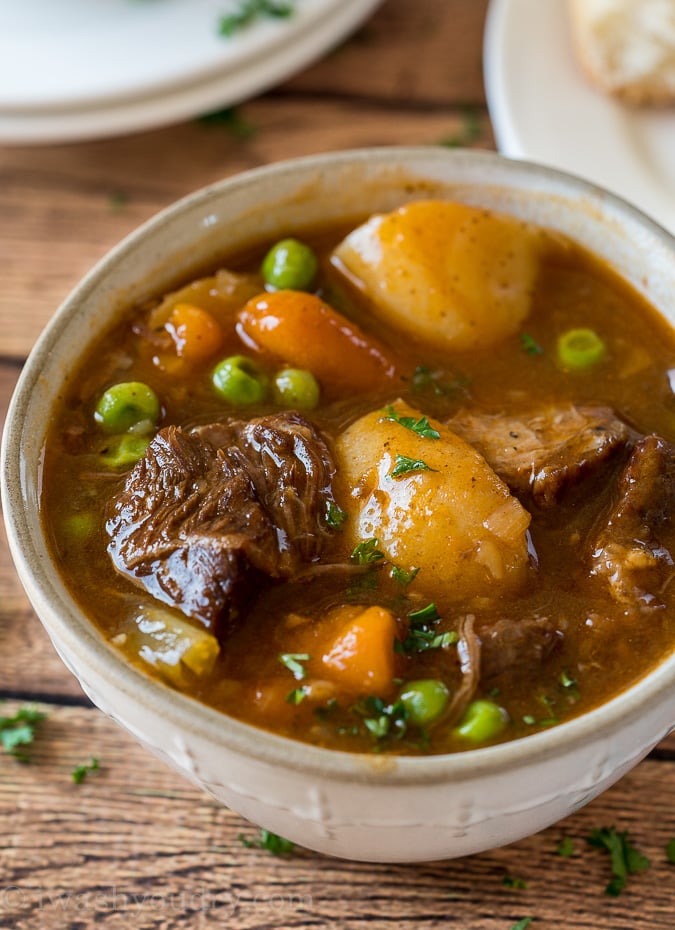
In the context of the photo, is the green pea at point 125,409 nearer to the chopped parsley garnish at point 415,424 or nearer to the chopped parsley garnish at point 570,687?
the chopped parsley garnish at point 415,424

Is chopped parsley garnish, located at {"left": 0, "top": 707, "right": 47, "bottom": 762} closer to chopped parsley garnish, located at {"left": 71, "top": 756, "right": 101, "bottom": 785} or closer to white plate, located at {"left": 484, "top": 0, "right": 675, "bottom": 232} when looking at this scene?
chopped parsley garnish, located at {"left": 71, "top": 756, "right": 101, "bottom": 785}

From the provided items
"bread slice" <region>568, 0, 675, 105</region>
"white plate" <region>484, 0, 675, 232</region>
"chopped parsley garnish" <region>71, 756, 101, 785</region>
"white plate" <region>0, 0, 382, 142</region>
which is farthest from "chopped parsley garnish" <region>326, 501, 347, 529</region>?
"bread slice" <region>568, 0, 675, 105</region>

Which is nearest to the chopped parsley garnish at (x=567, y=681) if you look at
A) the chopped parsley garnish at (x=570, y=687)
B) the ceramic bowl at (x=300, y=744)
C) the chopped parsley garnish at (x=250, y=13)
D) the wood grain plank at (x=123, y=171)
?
the chopped parsley garnish at (x=570, y=687)

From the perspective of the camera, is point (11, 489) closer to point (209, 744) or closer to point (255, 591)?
point (255, 591)

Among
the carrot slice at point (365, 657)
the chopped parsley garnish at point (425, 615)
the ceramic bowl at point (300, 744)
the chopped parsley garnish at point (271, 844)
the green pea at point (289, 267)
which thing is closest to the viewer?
the ceramic bowl at point (300, 744)

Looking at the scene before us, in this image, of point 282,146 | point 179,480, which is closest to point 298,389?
point 179,480
